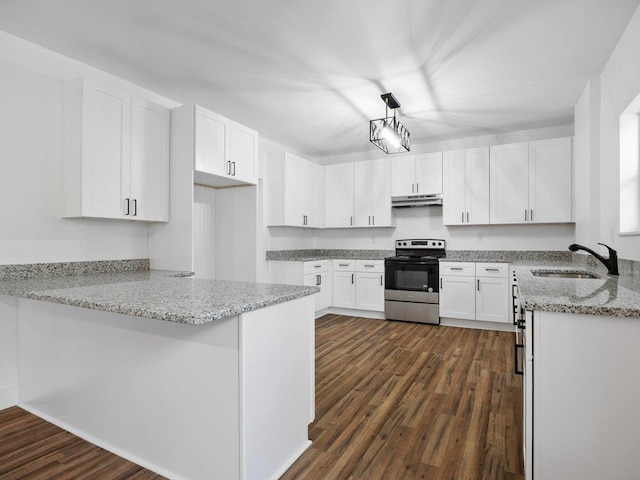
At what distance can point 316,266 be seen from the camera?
5.12 m

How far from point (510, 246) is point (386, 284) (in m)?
1.74

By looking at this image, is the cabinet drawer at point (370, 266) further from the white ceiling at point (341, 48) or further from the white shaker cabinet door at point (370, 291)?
the white ceiling at point (341, 48)

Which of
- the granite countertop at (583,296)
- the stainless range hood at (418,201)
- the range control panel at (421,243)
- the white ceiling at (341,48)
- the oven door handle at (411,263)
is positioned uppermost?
the white ceiling at (341,48)

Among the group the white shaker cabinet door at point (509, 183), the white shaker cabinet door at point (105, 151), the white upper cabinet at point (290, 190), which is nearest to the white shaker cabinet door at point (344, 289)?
the white upper cabinet at point (290, 190)

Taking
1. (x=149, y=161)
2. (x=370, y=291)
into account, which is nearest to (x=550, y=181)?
(x=370, y=291)

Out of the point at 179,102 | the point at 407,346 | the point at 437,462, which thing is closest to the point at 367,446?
the point at 437,462

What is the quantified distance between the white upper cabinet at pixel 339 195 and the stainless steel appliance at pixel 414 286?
1045 millimetres

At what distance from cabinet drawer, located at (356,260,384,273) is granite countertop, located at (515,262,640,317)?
3012mm

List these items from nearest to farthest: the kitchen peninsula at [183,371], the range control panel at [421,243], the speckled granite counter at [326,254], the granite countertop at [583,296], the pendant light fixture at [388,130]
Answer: the granite countertop at [583,296] < the kitchen peninsula at [183,371] < the pendant light fixture at [388,130] < the speckled granite counter at [326,254] < the range control panel at [421,243]

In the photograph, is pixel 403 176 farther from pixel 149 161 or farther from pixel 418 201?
pixel 149 161

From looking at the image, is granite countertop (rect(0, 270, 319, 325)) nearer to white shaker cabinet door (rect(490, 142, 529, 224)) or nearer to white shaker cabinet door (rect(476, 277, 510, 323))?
white shaker cabinet door (rect(476, 277, 510, 323))

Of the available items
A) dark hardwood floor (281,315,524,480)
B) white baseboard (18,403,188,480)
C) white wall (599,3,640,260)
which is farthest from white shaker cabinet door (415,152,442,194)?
white baseboard (18,403,188,480)

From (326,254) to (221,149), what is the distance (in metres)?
3.15

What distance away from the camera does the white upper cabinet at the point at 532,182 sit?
4.26m
